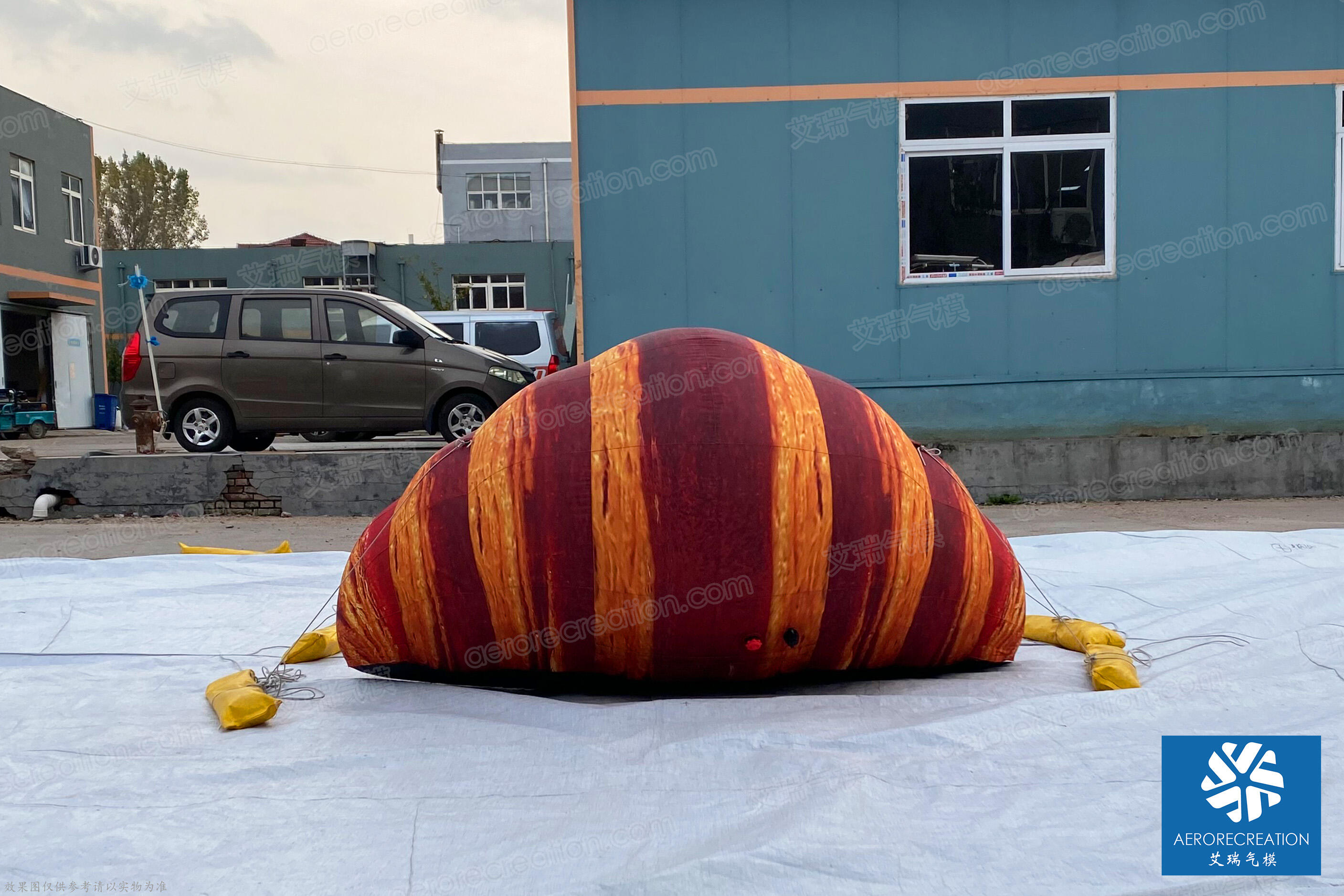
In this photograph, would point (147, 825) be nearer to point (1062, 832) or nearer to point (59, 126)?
point (1062, 832)

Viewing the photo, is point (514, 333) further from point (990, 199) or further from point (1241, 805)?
point (1241, 805)

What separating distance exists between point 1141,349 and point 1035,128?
2259 millimetres

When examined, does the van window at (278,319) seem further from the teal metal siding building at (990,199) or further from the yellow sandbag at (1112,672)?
the yellow sandbag at (1112,672)

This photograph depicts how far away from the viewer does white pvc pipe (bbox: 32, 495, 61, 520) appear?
9.05m

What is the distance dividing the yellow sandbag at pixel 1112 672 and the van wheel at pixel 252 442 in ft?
30.6

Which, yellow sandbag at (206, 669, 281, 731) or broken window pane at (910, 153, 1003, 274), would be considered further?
broken window pane at (910, 153, 1003, 274)

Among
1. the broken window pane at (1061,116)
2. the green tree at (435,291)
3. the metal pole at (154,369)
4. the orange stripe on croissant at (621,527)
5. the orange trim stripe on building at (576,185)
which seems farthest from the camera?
the green tree at (435,291)

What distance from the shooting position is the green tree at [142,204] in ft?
189

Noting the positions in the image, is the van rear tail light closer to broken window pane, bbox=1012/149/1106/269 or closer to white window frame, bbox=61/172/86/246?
broken window pane, bbox=1012/149/1106/269

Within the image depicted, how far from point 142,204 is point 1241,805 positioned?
2557 inches

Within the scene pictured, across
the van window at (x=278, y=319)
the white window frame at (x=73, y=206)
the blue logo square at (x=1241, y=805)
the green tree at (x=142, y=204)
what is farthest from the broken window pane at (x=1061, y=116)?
the green tree at (x=142, y=204)

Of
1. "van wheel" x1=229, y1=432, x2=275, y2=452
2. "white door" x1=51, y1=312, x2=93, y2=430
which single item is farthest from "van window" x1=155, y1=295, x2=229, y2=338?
"white door" x1=51, y1=312, x2=93, y2=430

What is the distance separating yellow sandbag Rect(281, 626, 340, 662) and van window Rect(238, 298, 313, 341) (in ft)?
24.7

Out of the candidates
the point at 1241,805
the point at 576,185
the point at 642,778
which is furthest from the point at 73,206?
the point at 1241,805
